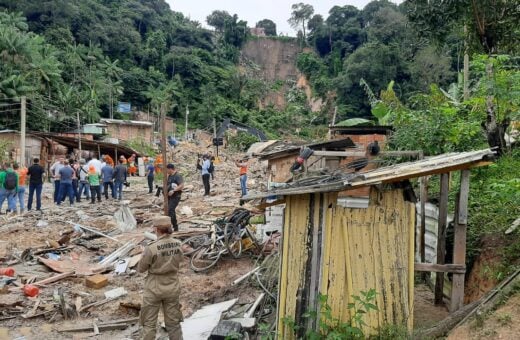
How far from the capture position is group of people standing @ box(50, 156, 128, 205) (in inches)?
566

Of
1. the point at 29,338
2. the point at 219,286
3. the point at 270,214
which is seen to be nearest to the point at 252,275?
the point at 219,286

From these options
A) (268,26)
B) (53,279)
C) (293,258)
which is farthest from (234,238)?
(268,26)

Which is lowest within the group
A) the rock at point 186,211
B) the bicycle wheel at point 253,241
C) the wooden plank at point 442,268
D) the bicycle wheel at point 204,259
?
the bicycle wheel at point 204,259

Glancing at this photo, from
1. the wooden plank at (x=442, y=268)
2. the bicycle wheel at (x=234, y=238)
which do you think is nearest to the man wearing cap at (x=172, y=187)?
the bicycle wheel at (x=234, y=238)

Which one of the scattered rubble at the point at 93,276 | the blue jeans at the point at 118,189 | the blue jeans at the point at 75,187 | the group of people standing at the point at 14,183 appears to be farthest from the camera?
the blue jeans at the point at 118,189

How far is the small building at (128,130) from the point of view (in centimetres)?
4028

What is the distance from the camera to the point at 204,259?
366 inches

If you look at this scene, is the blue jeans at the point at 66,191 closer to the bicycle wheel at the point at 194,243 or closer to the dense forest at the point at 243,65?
the bicycle wheel at the point at 194,243

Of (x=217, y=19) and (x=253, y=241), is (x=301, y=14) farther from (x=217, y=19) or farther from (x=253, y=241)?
(x=253, y=241)

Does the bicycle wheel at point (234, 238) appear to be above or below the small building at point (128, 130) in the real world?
below

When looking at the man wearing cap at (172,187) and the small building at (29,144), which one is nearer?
the man wearing cap at (172,187)

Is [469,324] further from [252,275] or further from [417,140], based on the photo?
[417,140]

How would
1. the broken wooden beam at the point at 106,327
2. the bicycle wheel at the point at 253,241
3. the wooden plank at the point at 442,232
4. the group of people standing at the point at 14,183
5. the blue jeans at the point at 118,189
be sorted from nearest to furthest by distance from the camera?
the wooden plank at the point at 442,232 → the broken wooden beam at the point at 106,327 → the bicycle wheel at the point at 253,241 → the group of people standing at the point at 14,183 → the blue jeans at the point at 118,189

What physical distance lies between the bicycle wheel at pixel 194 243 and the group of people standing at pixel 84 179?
20.3 ft
